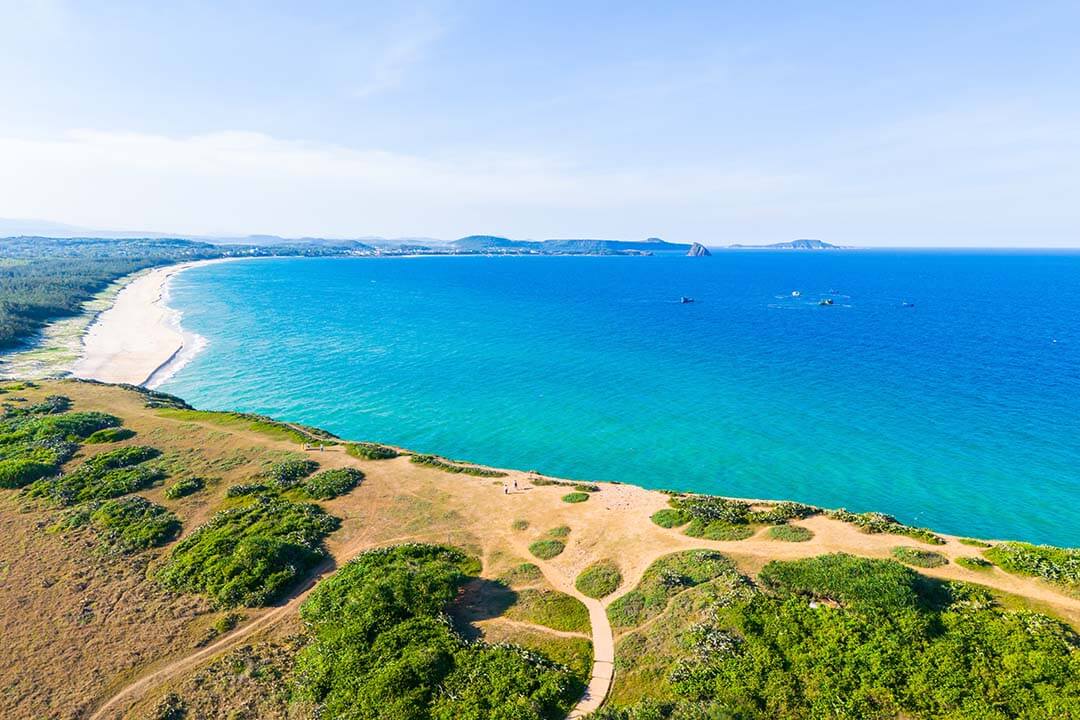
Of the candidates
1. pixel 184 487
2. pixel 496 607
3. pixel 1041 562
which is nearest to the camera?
pixel 1041 562

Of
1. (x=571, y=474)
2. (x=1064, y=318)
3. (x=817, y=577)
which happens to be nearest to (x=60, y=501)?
(x=571, y=474)

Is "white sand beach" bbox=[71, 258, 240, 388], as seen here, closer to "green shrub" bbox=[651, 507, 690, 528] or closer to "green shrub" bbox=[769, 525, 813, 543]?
"green shrub" bbox=[651, 507, 690, 528]

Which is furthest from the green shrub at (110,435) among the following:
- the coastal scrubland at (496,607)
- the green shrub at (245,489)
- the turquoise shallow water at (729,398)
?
the turquoise shallow water at (729,398)

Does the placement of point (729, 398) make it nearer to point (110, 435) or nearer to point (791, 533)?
point (791, 533)

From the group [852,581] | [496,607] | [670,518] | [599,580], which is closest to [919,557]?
[852,581]

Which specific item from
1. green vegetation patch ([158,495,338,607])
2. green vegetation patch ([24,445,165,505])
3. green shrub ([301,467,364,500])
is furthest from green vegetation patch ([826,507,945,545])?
green vegetation patch ([24,445,165,505])

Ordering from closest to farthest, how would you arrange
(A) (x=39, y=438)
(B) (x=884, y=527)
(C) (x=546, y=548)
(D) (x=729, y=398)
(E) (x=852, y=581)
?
(E) (x=852, y=581) → (B) (x=884, y=527) → (C) (x=546, y=548) → (A) (x=39, y=438) → (D) (x=729, y=398)

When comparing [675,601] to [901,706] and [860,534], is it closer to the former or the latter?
[901,706]
